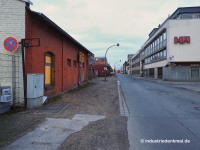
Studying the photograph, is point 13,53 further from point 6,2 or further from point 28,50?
point 6,2

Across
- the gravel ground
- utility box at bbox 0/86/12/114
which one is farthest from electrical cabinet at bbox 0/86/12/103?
the gravel ground

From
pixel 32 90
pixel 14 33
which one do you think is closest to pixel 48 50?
pixel 14 33

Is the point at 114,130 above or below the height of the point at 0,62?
below

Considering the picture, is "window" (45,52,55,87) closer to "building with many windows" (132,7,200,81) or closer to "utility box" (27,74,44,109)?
"utility box" (27,74,44,109)

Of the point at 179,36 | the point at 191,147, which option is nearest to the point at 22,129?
the point at 191,147

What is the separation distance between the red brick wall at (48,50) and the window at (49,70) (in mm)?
320

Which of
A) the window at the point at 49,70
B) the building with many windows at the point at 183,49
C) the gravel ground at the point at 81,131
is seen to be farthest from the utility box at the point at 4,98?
the building with many windows at the point at 183,49

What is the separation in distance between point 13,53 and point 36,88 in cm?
172

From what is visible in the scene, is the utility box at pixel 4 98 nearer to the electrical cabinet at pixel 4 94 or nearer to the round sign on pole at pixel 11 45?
the electrical cabinet at pixel 4 94

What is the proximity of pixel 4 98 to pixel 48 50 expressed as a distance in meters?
4.53

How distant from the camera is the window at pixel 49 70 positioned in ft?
39.0

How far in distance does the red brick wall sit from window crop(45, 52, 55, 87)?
32cm

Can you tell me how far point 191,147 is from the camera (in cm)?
475

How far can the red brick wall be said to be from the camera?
31.0ft
